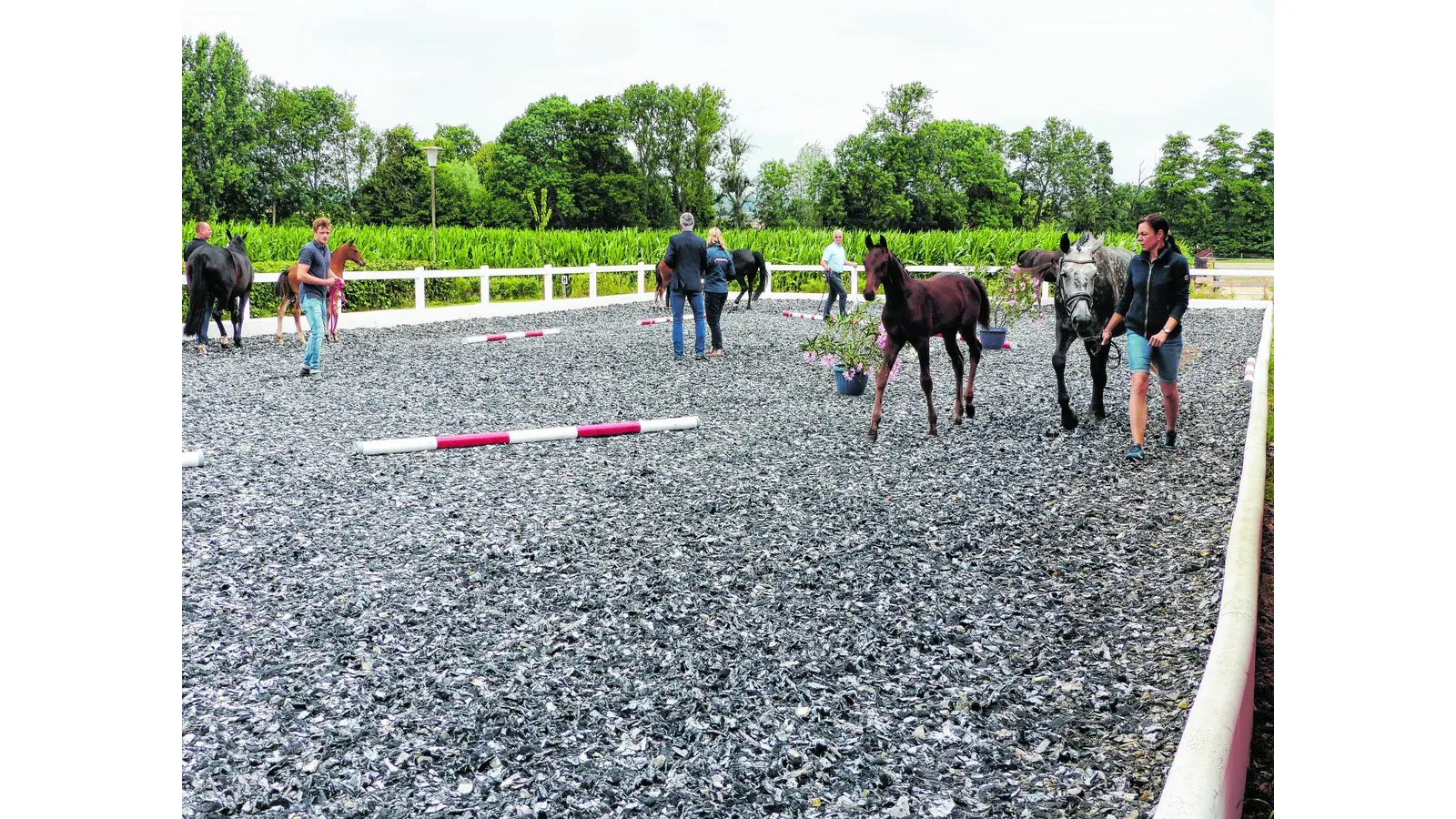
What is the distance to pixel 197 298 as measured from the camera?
13625 mm

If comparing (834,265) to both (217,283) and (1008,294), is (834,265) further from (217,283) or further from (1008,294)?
(217,283)

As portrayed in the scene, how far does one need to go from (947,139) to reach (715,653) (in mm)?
Result: 63590

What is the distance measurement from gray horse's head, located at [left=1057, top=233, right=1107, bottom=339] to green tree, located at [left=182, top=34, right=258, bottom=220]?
5163 cm

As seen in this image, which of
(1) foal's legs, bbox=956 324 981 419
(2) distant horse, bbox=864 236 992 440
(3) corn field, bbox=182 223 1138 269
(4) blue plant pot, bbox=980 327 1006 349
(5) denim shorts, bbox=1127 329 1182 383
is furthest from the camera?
(3) corn field, bbox=182 223 1138 269

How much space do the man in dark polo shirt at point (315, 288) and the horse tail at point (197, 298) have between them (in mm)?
3071

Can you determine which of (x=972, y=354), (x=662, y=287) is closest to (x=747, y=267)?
(x=662, y=287)

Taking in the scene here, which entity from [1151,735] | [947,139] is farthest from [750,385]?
[947,139]

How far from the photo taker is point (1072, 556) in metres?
5.19

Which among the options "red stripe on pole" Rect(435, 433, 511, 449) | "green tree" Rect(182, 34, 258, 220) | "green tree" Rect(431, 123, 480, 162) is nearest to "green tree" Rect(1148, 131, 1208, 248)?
"red stripe on pole" Rect(435, 433, 511, 449)

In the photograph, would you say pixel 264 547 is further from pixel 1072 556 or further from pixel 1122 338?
pixel 1122 338

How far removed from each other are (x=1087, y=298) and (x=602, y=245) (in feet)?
85.1

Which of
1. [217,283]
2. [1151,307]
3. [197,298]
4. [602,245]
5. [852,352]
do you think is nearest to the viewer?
[1151,307]

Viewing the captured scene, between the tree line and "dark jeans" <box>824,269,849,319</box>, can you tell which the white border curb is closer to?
"dark jeans" <box>824,269,849,319</box>

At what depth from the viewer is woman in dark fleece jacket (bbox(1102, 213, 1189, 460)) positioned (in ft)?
22.7
